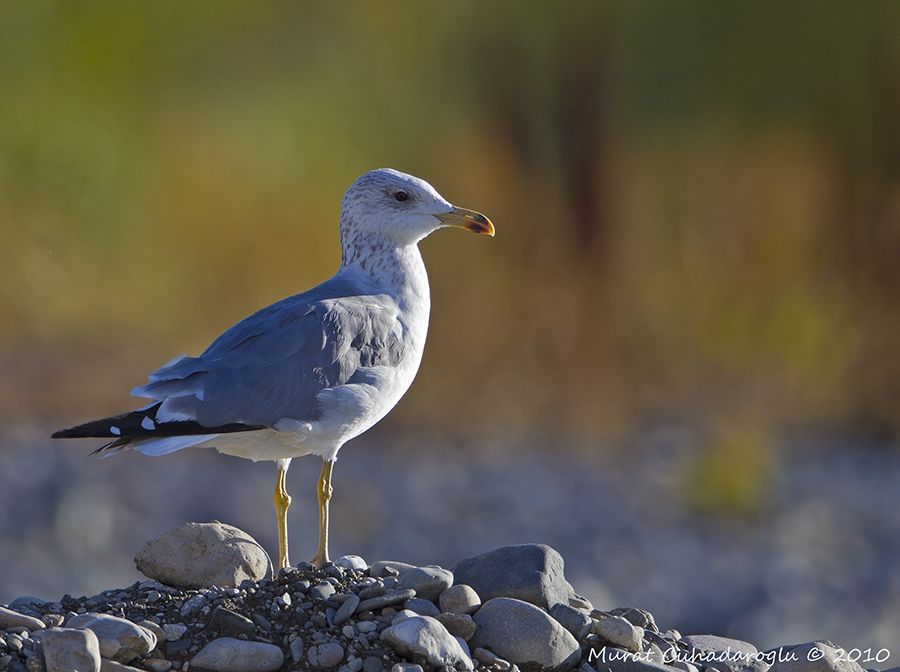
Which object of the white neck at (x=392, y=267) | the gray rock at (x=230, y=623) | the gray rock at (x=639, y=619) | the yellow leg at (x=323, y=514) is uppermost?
the white neck at (x=392, y=267)

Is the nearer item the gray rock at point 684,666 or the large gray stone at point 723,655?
A: the gray rock at point 684,666

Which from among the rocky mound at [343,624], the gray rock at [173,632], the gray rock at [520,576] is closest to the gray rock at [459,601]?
the rocky mound at [343,624]

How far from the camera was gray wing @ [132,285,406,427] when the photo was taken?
4891mm

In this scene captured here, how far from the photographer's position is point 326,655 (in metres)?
4.23

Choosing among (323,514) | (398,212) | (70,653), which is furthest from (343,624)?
(398,212)

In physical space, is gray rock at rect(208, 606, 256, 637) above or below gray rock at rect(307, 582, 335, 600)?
below

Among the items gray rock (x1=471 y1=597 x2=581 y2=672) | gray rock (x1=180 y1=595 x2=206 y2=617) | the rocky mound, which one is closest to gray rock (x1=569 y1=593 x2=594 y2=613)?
the rocky mound

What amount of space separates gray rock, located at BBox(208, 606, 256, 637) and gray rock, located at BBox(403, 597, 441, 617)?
43cm

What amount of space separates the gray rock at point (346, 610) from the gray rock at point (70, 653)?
25.7 inches

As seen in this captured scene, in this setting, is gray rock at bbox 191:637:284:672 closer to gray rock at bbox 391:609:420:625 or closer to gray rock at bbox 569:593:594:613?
gray rock at bbox 391:609:420:625

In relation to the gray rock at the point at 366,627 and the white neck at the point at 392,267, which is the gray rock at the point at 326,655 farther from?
the white neck at the point at 392,267

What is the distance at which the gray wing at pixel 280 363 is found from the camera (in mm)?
4891

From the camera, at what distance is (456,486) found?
10672mm

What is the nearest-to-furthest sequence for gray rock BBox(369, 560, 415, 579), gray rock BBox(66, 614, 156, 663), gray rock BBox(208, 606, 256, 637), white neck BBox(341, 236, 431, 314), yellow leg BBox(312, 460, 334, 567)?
gray rock BBox(66, 614, 156, 663)
gray rock BBox(208, 606, 256, 637)
gray rock BBox(369, 560, 415, 579)
yellow leg BBox(312, 460, 334, 567)
white neck BBox(341, 236, 431, 314)
